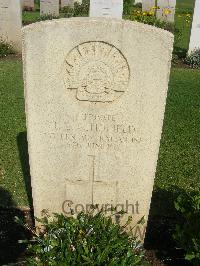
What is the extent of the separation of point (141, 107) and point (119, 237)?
110 cm

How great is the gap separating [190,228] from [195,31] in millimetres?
7714

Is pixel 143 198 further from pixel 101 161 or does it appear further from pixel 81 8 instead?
pixel 81 8

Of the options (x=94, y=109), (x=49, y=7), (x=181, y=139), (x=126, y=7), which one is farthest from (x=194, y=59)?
(x=126, y=7)

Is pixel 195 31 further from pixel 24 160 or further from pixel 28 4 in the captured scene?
pixel 28 4

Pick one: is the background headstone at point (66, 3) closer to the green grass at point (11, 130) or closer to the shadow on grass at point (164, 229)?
the green grass at point (11, 130)

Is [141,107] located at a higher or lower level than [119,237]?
higher

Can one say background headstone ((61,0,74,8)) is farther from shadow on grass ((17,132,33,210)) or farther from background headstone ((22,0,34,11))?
shadow on grass ((17,132,33,210))

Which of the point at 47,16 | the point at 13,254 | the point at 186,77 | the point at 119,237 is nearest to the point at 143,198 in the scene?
the point at 119,237

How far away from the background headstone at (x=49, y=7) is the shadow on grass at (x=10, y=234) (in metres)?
11.4

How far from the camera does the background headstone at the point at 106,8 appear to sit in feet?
33.8

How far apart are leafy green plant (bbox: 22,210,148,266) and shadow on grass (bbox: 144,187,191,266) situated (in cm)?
58

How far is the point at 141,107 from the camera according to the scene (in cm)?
311

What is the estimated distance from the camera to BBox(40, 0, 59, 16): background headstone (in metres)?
14.4

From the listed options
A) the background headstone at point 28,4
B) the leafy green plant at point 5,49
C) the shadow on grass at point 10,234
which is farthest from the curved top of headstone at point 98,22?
the background headstone at point 28,4
